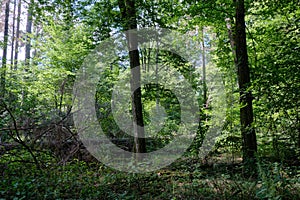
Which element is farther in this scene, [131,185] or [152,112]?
[152,112]

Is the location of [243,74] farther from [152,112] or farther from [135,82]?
[152,112]

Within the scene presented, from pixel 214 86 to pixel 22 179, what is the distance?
12.0 metres

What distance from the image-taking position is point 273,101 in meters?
3.73

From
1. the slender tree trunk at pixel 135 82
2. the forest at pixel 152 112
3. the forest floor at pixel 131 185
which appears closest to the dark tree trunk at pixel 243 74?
the forest at pixel 152 112

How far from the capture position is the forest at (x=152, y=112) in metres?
3.81

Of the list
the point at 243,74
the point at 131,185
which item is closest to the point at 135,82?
the point at 243,74

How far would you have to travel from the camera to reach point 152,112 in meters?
11.0

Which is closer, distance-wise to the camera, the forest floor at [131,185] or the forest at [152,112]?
the forest floor at [131,185]

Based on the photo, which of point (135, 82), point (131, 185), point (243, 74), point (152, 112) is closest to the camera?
point (131, 185)

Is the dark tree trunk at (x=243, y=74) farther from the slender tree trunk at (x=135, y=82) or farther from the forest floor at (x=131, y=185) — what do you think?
the slender tree trunk at (x=135, y=82)

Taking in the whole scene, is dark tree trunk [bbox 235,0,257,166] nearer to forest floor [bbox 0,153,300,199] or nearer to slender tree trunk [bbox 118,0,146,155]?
forest floor [bbox 0,153,300,199]

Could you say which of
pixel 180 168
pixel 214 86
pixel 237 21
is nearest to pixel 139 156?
pixel 180 168

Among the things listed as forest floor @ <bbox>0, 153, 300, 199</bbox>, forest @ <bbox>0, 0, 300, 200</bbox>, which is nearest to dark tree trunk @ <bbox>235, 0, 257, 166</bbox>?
forest @ <bbox>0, 0, 300, 200</bbox>

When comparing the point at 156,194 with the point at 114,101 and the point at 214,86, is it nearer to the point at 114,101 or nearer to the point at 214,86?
the point at 114,101
